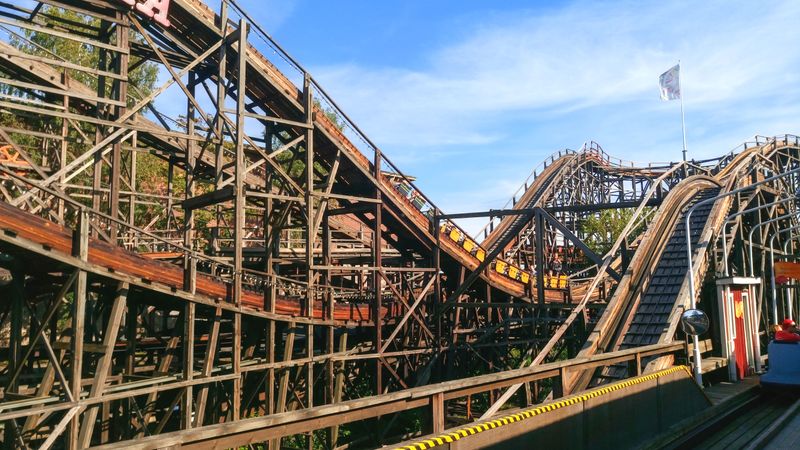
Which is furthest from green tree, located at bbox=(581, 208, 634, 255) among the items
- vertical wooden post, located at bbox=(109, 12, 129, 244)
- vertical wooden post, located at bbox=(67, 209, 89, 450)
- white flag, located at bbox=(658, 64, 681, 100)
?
vertical wooden post, located at bbox=(67, 209, 89, 450)

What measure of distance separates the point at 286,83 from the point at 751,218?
1753 centimetres

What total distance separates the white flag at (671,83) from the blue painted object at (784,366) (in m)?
30.7

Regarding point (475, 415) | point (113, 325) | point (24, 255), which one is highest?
point (24, 255)

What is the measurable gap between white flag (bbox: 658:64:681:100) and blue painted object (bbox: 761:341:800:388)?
1209 inches

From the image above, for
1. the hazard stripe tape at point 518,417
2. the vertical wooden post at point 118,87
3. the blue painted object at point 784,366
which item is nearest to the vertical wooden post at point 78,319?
the vertical wooden post at point 118,87

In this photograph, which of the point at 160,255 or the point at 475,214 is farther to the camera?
the point at 475,214

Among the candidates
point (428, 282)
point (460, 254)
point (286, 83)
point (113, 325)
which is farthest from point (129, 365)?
point (460, 254)

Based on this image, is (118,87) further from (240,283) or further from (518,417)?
(518,417)

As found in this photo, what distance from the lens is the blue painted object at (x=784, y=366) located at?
12195mm

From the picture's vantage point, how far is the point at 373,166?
17203 millimetres

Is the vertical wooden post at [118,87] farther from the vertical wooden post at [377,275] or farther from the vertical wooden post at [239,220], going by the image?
the vertical wooden post at [377,275]

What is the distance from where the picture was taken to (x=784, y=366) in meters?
12.4

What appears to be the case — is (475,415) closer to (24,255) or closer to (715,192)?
(715,192)

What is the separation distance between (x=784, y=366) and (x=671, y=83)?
3160cm
